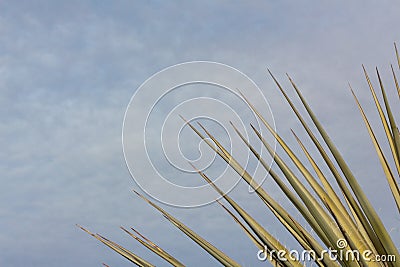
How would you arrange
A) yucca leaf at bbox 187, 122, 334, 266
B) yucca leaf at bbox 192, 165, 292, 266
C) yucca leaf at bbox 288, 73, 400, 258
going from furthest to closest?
yucca leaf at bbox 192, 165, 292, 266
yucca leaf at bbox 187, 122, 334, 266
yucca leaf at bbox 288, 73, 400, 258

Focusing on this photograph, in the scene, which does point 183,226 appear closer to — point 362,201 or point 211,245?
point 211,245

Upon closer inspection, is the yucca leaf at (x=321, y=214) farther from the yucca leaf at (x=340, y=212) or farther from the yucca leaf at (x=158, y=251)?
the yucca leaf at (x=158, y=251)

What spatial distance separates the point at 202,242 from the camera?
240 cm

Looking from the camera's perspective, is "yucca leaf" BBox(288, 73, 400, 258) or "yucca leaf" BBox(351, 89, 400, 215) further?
"yucca leaf" BBox(351, 89, 400, 215)

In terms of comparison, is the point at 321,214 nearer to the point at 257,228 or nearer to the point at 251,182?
the point at 251,182

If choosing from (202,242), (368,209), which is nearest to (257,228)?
(202,242)

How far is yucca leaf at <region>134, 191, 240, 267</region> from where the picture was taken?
2.31 m

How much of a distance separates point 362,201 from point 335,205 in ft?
1.30

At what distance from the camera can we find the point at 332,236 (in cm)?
185

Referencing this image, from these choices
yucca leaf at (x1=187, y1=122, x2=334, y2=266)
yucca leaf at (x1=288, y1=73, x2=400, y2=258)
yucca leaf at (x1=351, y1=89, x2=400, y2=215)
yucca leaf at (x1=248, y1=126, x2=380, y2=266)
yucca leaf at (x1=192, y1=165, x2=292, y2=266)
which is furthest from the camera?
yucca leaf at (x1=351, y1=89, x2=400, y2=215)

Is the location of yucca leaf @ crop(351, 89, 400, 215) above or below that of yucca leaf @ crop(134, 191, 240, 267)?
above

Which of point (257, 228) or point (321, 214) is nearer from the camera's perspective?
point (321, 214)

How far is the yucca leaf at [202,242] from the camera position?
231 centimetres

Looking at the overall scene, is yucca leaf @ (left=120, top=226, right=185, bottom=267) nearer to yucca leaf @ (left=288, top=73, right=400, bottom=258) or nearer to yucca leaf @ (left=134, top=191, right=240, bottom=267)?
yucca leaf @ (left=134, top=191, right=240, bottom=267)
